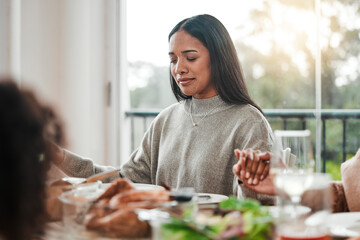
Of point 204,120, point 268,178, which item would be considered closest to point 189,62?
point 204,120

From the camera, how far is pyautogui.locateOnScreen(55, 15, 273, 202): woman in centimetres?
167

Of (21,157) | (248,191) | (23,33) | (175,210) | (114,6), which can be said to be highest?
(114,6)

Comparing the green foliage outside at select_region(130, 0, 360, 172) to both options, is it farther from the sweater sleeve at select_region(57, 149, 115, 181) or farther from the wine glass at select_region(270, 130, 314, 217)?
the wine glass at select_region(270, 130, 314, 217)

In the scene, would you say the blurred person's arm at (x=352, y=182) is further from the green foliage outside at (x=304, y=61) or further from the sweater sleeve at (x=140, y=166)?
the green foliage outside at (x=304, y=61)

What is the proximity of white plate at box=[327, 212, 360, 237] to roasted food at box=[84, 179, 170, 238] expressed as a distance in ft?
1.09

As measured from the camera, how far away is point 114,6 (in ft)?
11.4

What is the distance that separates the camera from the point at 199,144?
5.77ft

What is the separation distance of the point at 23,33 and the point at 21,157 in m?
2.65

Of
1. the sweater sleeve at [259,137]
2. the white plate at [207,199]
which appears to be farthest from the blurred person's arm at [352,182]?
the white plate at [207,199]

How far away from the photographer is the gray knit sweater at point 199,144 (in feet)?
5.42

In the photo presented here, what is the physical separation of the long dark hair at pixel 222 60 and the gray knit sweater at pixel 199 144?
0.18ft

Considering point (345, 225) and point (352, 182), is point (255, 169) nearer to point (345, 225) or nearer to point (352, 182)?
point (345, 225)

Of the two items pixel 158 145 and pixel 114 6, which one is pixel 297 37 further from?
pixel 158 145

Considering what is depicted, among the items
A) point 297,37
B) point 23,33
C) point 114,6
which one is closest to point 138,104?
point 114,6
